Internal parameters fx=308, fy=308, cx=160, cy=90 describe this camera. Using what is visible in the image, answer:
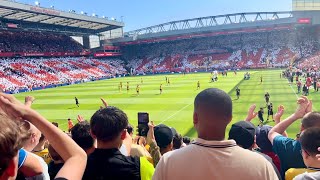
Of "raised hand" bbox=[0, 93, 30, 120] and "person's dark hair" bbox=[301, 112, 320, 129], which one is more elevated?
"raised hand" bbox=[0, 93, 30, 120]

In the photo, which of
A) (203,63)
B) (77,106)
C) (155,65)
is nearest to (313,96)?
(77,106)

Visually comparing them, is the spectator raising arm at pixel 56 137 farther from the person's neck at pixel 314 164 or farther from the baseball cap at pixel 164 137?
the baseball cap at pixel 164 137

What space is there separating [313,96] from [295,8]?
59156mm

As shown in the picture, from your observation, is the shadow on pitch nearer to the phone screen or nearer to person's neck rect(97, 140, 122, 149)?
the phone screen

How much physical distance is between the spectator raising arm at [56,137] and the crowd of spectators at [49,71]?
49977 millimetres

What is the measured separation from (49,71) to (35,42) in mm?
15426

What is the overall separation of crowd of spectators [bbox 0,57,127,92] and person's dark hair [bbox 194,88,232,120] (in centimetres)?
5038

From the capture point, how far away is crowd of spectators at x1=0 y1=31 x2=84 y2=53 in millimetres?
68562

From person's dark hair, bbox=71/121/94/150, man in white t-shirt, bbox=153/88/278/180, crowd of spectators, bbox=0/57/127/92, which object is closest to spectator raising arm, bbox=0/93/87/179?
man in white t-shirt, bbox=153/88/278/180

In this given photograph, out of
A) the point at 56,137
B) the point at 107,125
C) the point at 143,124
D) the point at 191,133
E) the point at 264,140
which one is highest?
the point at 56,137

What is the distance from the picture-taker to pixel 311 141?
333cm

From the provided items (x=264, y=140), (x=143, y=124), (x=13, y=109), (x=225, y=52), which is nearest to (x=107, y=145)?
(x=13, y=109)

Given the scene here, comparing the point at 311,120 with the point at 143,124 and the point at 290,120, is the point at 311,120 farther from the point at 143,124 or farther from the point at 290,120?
the point at 143,124

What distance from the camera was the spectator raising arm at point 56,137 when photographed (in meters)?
2.39
